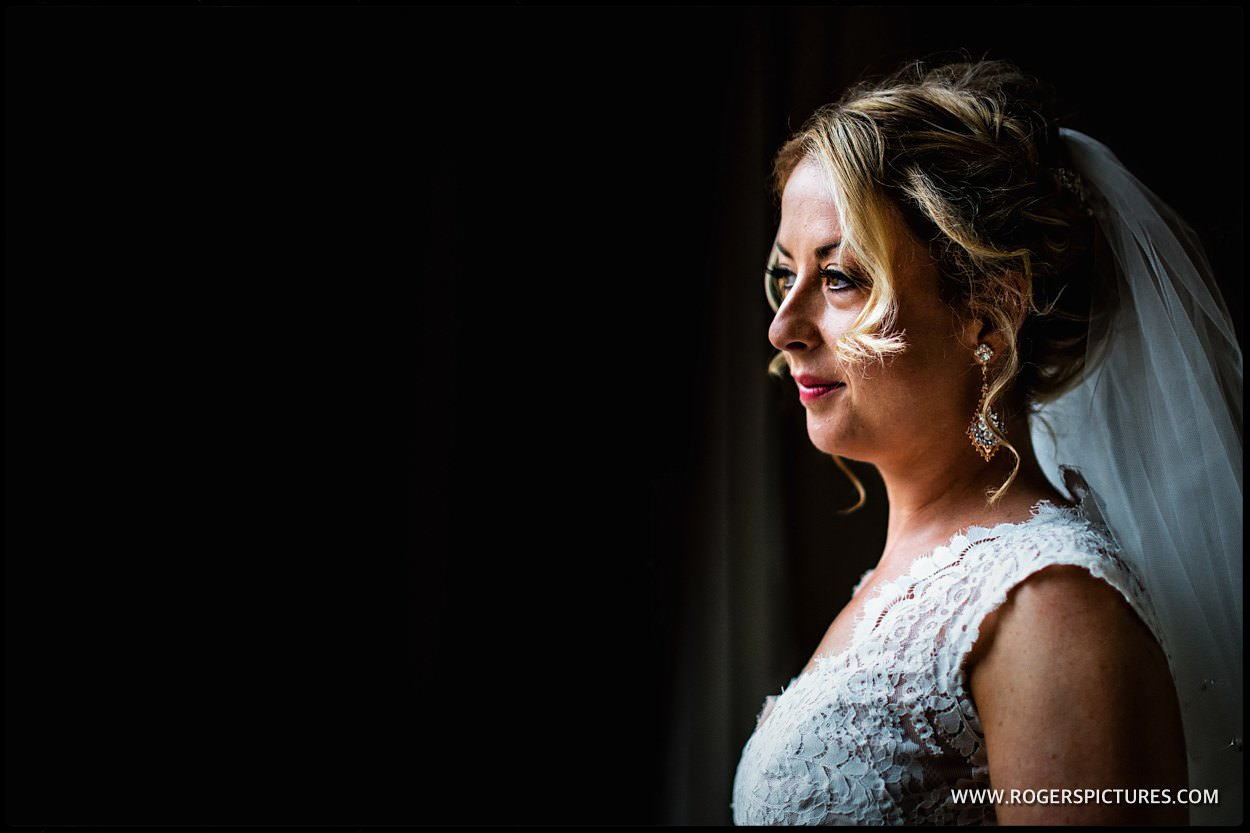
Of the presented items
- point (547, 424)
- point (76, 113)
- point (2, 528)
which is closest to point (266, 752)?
point (2, 528)

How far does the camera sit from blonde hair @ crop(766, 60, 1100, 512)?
35.4 inches

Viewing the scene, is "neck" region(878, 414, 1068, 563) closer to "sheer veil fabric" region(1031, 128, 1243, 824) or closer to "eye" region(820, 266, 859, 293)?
"sheer veil fabric" region(1031, 128, 1243, 824)

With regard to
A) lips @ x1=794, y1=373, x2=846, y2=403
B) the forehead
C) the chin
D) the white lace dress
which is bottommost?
the white lace dress

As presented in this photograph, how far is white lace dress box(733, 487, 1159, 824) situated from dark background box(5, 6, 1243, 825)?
752 mm

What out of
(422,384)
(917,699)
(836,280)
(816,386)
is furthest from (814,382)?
(422,384)

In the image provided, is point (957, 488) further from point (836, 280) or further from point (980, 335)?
point (836, 280)

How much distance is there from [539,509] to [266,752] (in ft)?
1.96

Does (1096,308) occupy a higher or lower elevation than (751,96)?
lower

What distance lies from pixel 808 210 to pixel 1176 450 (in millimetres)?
506

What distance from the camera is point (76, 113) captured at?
1.20 meters

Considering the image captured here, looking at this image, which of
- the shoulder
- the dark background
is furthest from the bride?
the dark background

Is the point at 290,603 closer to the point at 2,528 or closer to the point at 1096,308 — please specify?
the point at 2,528

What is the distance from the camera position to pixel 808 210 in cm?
97

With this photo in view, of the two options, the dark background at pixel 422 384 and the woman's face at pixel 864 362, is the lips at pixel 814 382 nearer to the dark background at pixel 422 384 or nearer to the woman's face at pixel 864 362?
the woman's face at pixel 864 362
